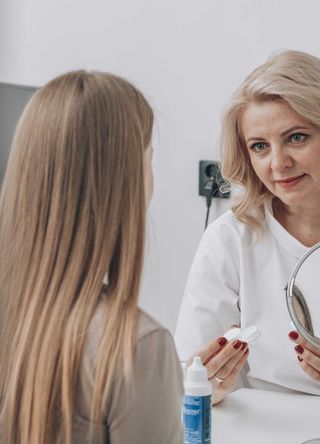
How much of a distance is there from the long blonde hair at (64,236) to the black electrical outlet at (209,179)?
4.32 feet

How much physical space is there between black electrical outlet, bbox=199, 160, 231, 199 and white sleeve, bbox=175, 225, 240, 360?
0.52 metres

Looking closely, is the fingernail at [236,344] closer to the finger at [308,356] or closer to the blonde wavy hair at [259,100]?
the finger at [308,356]

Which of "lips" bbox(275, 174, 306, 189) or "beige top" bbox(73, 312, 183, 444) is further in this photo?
"lips" bbox(275, 174, 306, 189)

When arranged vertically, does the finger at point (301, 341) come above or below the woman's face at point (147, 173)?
below

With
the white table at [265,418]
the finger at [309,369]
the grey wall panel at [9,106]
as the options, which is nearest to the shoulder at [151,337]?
the white table at [265,418]

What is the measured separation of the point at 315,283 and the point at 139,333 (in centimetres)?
68

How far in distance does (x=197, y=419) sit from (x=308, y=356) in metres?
0.43

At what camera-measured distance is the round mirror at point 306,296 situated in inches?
51.6

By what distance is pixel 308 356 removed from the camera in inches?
56.4

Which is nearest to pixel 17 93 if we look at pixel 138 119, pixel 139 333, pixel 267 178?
pixel 267 178

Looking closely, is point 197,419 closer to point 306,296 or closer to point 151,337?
point 151,337

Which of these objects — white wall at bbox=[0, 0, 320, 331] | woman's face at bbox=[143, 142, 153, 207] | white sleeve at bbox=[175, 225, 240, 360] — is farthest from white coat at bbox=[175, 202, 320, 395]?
woman's face at bbox=[143, 142, 153, 207]

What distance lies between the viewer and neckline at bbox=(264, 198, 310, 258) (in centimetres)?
164

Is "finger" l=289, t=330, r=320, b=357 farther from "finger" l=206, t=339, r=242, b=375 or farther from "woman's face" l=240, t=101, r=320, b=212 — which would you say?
"woman's face" l=240, t=101, r=320, b=212
